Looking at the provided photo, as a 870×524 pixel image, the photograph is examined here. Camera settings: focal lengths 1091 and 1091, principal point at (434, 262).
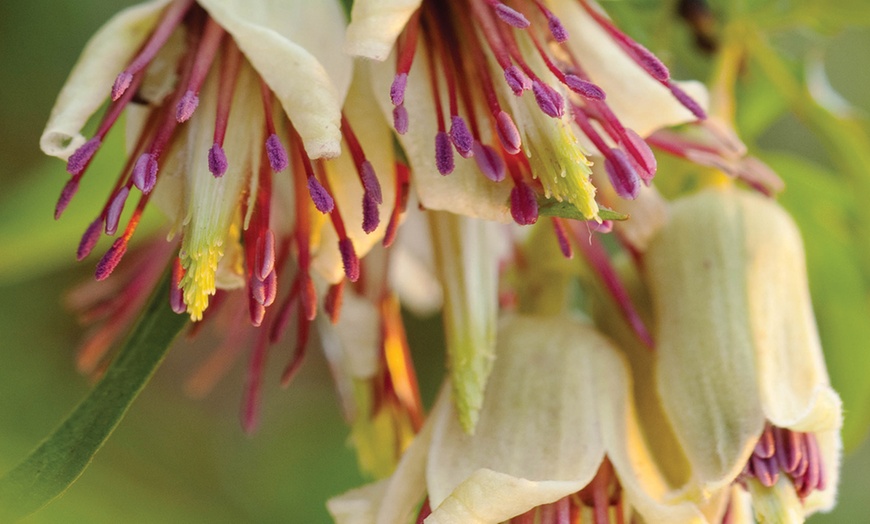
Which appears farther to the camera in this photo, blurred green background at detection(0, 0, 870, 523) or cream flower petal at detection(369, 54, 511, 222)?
blurred green background at detection(0, 0, 870, 523)

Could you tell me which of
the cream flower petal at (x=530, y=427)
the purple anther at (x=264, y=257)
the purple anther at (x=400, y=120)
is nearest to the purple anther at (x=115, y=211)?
the purple anther at (x=264, y=257)

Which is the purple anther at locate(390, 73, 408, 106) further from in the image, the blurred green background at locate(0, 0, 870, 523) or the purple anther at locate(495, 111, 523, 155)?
the blurred green background at locate(0, 0, 870, 523)

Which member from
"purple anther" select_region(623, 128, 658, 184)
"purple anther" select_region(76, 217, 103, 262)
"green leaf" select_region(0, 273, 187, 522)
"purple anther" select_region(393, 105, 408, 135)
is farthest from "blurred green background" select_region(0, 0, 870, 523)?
"purple anther" select_region(393, 105, 408, 135)

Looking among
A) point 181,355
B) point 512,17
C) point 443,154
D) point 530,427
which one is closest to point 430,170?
point 443,154

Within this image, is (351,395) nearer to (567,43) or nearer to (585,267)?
(585,267)

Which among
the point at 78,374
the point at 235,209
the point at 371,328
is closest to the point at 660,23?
the point at 371,328
